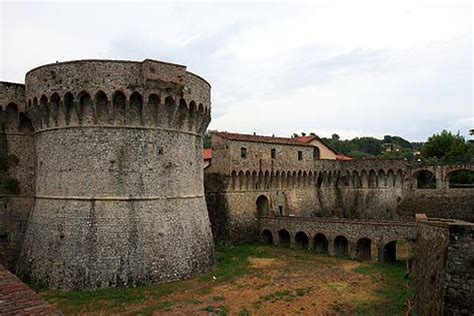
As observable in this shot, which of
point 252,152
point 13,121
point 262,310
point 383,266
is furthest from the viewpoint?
point 252,152

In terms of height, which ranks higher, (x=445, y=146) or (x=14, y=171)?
(x=445, y=146)

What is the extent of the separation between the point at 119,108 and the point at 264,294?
466 inches

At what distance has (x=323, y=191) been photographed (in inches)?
1634

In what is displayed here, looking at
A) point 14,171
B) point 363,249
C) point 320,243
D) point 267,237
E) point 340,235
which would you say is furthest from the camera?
point 267,237

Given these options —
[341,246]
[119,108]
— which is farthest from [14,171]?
[341,246]

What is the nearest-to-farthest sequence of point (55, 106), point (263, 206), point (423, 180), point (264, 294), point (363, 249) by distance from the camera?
point (264, 294) < point (55, 106) < point (363, 249) < point (263, 206) < point (423, 180)

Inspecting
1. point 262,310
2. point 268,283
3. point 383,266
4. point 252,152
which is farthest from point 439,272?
point 252,152

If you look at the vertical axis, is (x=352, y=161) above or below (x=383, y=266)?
above

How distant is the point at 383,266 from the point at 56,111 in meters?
21.5

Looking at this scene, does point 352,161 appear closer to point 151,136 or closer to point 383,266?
point 383,266

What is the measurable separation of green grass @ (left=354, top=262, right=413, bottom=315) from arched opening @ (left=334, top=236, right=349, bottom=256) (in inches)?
157

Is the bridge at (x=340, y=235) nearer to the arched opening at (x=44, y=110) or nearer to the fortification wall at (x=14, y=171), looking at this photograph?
the fortification wall at (x=14, y=171)

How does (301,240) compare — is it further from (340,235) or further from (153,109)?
(153,109)

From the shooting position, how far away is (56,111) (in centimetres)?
2044
